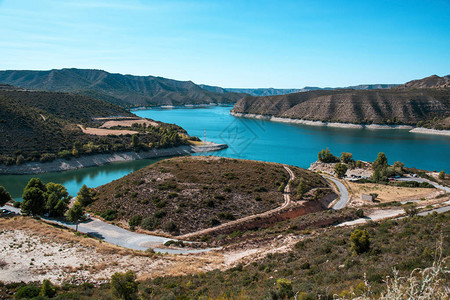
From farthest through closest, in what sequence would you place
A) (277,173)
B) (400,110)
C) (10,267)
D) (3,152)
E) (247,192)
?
(400,110) < (3,152) < (277,173) < (247,192) < (10,267)

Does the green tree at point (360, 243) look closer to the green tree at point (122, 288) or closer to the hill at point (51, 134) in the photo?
the green tree at point (122, 288)

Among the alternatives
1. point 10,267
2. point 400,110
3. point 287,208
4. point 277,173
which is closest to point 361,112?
point 400,110

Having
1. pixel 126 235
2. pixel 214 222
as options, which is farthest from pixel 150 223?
pixel 214 222

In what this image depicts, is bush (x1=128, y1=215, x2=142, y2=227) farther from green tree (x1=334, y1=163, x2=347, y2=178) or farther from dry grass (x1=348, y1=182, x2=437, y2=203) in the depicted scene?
green tree (x1=334, y1=163, x2=347, y2=178)

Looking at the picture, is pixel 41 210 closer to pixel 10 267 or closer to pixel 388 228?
pixel 10 267

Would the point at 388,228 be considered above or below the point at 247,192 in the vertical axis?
above

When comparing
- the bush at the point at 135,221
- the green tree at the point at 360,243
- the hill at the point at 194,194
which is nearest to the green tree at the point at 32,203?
the hill at the point at 194,194
